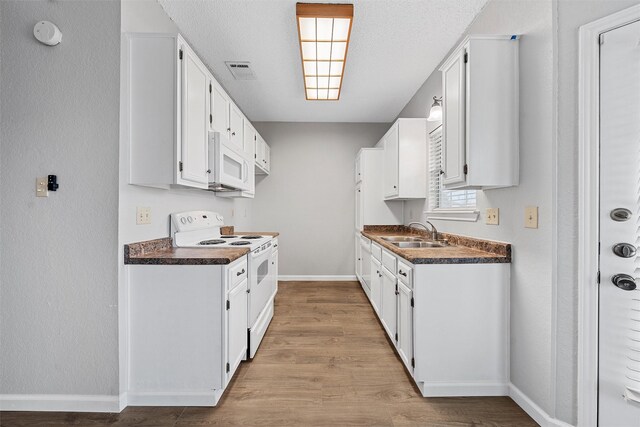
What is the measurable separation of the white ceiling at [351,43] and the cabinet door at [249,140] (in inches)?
18.7

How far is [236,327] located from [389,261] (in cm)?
130

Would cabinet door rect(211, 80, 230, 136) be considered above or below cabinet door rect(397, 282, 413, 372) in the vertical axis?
above

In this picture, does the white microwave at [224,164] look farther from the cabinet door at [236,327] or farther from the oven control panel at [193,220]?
the cabinet door at [236,327]

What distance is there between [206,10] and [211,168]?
1168 mm

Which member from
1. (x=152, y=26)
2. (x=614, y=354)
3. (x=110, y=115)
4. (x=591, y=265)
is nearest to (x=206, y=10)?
(x=152, y=26)

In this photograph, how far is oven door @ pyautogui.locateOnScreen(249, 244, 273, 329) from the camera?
7.57 feet

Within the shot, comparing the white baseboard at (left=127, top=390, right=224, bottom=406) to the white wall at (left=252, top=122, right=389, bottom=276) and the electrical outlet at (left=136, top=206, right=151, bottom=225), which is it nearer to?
the electrical outlet at (left=136, top=206, right=151, bottom=225)

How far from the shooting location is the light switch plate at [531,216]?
5.29 ft

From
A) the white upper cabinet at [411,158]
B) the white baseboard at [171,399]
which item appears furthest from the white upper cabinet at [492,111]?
the white baseboard at [171,399]

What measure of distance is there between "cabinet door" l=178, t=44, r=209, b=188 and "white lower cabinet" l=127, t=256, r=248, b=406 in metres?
0.61

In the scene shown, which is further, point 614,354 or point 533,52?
point 533,52

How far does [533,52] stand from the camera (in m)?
1.67

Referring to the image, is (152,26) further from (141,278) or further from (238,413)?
(238,413)

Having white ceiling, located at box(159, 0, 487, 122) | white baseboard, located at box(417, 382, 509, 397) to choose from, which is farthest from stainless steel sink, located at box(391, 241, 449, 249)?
white ceiling, located at box(159, 0, 487, 122)
